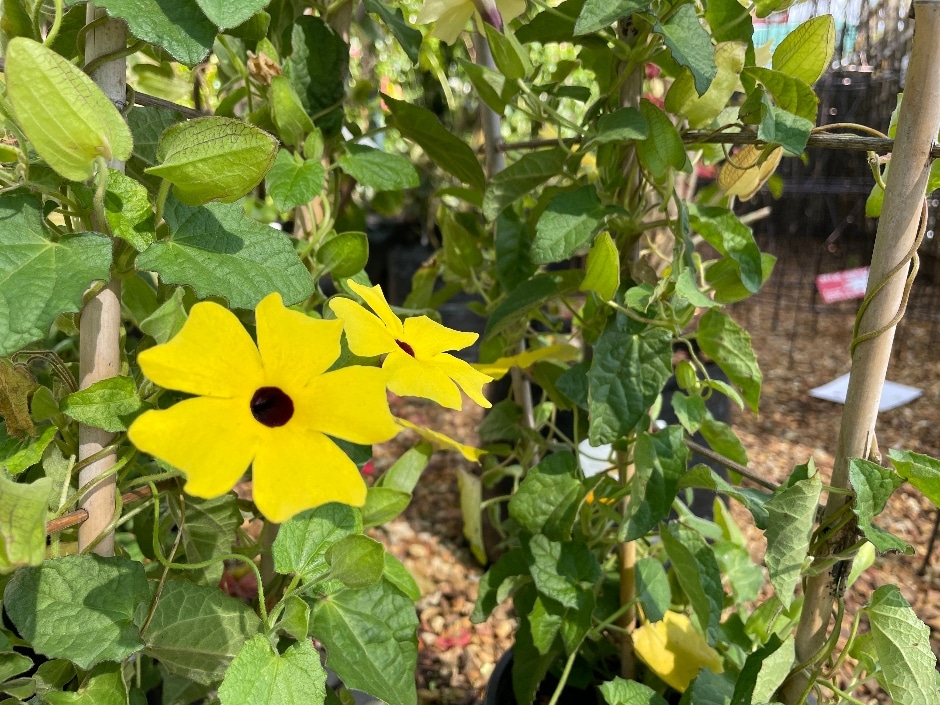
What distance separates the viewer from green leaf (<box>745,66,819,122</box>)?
0.62 m

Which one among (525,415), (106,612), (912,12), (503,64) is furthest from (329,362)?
(525,415)

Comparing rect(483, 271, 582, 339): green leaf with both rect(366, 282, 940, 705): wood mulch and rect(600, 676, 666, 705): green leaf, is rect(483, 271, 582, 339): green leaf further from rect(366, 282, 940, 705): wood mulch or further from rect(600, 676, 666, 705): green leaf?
rect(366, 282, 940, 705): wood mulch

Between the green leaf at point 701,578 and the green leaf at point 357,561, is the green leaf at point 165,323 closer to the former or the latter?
the green leaf at point 357,561

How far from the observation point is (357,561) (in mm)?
496

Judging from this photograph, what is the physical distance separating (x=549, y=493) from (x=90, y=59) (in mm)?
575

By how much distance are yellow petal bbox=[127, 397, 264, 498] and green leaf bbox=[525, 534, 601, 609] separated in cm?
47

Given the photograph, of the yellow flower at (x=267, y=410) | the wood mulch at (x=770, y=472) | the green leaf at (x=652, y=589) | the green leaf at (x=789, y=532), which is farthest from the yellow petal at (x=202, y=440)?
the wood mulch at (x=770, y=472)

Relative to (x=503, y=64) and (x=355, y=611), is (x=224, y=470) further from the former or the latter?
Result: (x=503, y=64)

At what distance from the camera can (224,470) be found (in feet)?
1.16

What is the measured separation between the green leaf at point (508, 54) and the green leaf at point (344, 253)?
19cm

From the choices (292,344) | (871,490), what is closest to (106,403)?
(292,344)

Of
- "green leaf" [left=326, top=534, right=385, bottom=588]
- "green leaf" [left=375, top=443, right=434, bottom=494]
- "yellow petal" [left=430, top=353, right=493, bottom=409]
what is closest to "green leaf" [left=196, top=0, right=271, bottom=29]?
"yellow petal" [left=430, top=353, right=493, bottom=409]

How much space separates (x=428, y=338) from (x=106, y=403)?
21 centimetres

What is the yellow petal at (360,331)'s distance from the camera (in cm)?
43
